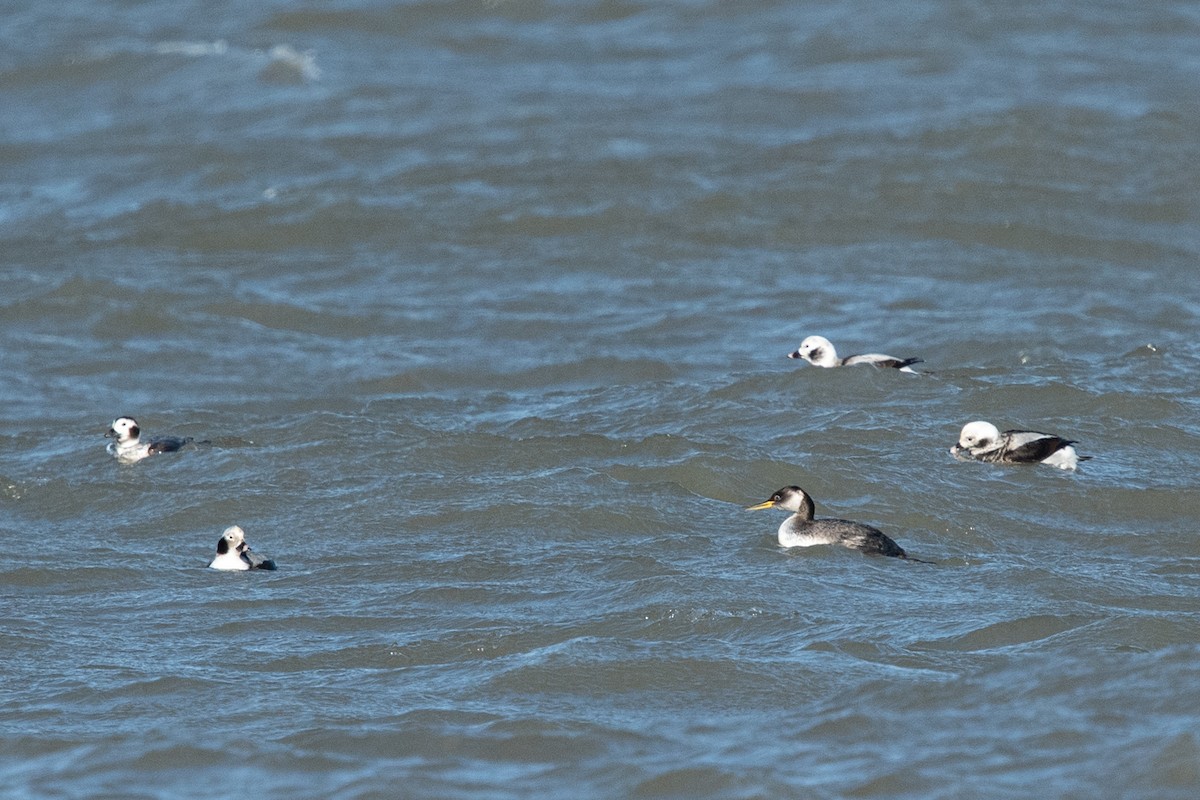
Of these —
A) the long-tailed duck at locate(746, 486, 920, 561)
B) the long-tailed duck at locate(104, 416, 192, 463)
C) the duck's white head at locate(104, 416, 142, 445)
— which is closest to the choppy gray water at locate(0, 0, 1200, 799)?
the long-tailed duck at locate(746, 486, 920, 561)

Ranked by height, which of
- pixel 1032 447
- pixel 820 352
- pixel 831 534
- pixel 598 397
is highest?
pixel 820 352

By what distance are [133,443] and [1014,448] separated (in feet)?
21.1

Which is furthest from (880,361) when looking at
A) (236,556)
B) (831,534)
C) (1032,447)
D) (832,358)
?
(236,556)

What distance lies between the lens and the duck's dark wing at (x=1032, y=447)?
1280 centimetres

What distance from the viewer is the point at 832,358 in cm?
1518

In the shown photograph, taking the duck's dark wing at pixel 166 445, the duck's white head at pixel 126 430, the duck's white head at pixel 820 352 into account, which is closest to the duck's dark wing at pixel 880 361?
the duck's white head at pixel 820 352

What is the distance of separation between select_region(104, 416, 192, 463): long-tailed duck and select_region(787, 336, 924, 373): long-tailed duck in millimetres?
5021

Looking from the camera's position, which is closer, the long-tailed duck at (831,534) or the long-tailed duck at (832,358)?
the long-tailed duck at (831,534)

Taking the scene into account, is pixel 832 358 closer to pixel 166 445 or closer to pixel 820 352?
pixel 820 352

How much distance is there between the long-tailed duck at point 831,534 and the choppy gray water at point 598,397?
12 cm

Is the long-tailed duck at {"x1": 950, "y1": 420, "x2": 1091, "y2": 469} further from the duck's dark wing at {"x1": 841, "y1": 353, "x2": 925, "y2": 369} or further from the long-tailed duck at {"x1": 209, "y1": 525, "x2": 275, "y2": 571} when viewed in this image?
the long-tailed duck at {"x1": 209, "y1": 525, "x2": 275, "y2": 571}

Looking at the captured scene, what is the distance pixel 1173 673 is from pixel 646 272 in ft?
36.1

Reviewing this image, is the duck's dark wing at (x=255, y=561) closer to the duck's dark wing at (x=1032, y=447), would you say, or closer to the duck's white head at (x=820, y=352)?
the duck's dark wing at (x=1032, y=447)

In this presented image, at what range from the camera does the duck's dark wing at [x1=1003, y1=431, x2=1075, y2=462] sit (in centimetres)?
1280
